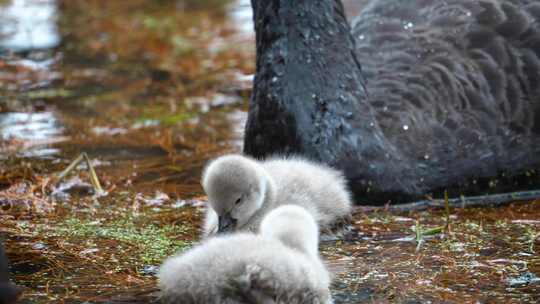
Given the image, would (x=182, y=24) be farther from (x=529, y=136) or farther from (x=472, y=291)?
(x=472, y=291)

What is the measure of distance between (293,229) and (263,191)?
Answer: 2.52 feet

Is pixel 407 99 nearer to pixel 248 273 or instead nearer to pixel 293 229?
pixel 293 229

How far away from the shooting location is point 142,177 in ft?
19.5

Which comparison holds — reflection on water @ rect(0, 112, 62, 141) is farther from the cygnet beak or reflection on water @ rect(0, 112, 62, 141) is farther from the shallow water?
the cygnet beak

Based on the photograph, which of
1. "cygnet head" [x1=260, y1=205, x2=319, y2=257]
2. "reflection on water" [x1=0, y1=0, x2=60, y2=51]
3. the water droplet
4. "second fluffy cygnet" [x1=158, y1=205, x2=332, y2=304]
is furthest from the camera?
"reflection on water" [x1=0, y1=0, x2=60, y2=51]

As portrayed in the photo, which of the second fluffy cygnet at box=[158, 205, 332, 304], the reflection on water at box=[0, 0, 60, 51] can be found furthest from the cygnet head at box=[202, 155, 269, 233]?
the reflection on water at box=[0, 0, 60, 51]

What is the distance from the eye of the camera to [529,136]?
570 centimetres

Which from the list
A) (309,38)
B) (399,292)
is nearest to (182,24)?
(309,38)

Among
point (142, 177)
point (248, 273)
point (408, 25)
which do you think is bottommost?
point (142, 177)

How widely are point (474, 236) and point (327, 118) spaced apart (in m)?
1.01

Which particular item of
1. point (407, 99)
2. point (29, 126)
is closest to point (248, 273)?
point (407, 99)

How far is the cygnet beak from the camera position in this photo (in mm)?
4357

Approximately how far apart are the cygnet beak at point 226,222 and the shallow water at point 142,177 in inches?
10.1

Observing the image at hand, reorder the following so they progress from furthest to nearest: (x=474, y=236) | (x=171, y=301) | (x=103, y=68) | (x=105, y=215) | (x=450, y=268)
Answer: (x=103, y=68), (x=105, y=215), (x=474, y=236), (x=450, y=268), (x=171, y=301)
